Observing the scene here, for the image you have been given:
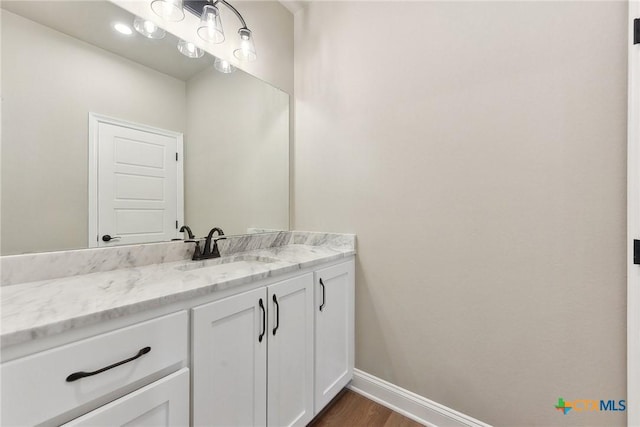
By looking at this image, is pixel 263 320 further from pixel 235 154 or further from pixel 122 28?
pixel 122 28

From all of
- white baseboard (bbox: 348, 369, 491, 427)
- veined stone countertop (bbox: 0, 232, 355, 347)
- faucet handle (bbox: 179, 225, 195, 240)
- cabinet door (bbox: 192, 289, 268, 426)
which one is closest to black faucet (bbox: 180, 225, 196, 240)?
faucet handle (bbox: 179, 225, 195, 240)

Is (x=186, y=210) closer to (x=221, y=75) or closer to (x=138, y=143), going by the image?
(x=138, y=143)

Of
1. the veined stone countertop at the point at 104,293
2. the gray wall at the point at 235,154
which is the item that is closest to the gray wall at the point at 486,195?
the gray wall at the point at 235,154

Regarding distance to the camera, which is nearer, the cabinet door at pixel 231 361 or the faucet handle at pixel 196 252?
the cabinet door at pixel 231 361

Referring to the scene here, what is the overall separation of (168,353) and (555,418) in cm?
160

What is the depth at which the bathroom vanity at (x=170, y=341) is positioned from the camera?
0.62m

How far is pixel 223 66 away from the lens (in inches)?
62.2

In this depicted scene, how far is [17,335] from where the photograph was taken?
1.88ft

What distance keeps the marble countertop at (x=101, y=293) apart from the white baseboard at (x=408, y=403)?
37.4 inches

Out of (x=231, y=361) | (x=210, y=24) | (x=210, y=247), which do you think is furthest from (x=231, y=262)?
(x=210, y=24)

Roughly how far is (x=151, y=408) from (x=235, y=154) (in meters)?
1.36

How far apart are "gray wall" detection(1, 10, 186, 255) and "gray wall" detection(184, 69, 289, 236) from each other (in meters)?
0.40

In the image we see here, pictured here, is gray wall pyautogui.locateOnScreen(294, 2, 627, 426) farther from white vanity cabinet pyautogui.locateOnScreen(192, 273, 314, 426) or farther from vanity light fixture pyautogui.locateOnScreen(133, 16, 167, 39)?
vanity light fixture pyautogui.locateOnScreen(133, 16, 167, 39)

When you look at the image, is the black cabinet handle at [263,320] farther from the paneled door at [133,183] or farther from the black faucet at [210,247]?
the paneled door at [133,183]
